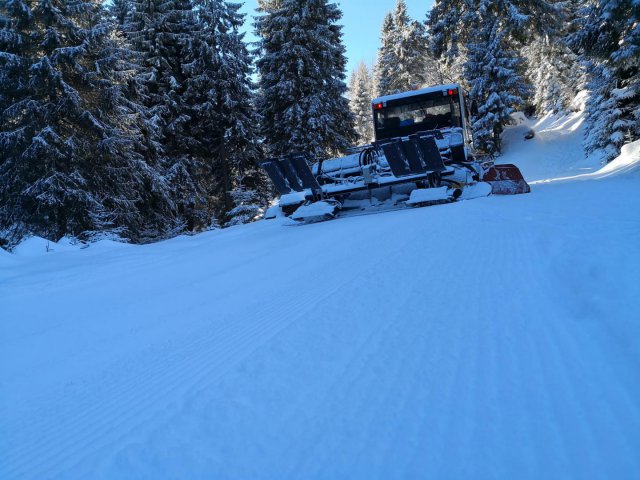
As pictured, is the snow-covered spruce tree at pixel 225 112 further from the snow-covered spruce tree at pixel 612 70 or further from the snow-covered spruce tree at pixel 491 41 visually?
the snow-covered spruce tree at pixel 612 70

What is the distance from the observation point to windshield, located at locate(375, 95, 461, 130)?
11.1 m

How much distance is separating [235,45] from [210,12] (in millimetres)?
1838

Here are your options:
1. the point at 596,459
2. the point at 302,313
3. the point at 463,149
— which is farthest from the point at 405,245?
the point at 463,149

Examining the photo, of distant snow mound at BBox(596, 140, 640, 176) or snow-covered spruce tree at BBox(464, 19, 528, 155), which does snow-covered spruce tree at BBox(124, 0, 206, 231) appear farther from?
snow-covered spruce tree at BBox(464, 19, 528, 155)

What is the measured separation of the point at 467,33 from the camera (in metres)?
23.7

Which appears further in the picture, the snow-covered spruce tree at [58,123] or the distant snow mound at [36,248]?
the snow-covered spruce tree at [58,123]

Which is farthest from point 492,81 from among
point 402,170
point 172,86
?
point 402,170

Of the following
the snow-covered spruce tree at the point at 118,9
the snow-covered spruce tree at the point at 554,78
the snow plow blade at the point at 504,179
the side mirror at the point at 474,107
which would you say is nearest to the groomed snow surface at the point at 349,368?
the snow plow blade at the point at 504,179

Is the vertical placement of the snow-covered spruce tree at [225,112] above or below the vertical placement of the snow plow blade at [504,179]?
above

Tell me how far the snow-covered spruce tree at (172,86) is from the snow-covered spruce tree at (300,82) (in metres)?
3.77

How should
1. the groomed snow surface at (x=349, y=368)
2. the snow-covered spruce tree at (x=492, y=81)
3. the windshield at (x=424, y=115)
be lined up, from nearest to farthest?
1. the groomed snow surface at (x=349, y=368)
2. the windshield at (x=424, y=115)
3. the snow-covered spruce tree at (x=492, y=81)

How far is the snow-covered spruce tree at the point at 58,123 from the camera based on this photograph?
459 inches

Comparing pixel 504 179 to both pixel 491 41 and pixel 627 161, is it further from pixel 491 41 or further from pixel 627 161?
pixel 491 41

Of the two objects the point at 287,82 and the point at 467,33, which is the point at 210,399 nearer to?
the point at 287,82
